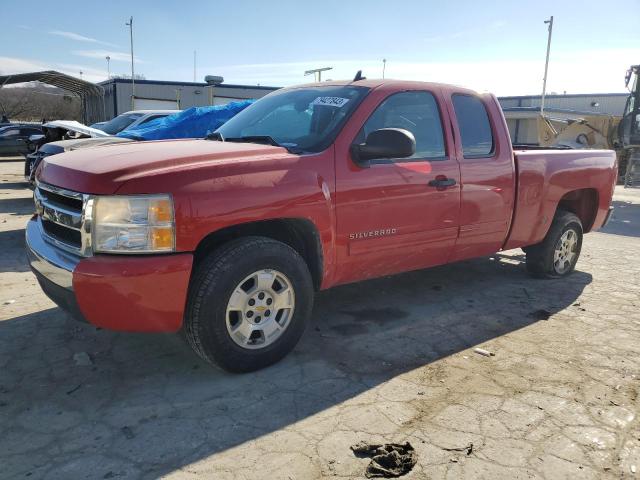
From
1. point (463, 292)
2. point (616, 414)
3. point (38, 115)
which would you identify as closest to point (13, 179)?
point (463, 292)

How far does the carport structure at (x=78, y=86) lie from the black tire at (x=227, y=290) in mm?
25846

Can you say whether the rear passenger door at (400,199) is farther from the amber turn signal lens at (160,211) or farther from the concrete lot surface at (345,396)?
the amber turn signal lens at (160,211)

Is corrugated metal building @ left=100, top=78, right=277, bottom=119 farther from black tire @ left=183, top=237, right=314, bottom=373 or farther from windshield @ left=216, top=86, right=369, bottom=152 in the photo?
black tire @ left=183, top=237, right=314, bottom=373

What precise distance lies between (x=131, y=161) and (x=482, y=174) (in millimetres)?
2855

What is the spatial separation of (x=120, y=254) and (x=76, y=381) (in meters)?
1.01

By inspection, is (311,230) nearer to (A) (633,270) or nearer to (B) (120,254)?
(B) (120,254)

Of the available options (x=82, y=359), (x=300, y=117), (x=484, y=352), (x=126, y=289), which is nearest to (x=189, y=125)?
(x=300, y=117)

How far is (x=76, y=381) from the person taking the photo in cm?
331

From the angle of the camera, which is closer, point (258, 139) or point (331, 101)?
point (258, 139)

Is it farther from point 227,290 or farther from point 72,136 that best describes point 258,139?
point 72,136

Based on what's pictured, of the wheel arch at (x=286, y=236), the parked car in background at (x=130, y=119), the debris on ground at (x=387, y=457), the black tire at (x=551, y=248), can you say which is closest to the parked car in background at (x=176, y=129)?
the parked car in background at (x=130, y=119)

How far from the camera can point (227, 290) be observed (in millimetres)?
3139

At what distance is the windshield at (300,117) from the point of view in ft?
12.3

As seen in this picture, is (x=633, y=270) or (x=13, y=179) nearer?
(x=633, y=270)
